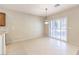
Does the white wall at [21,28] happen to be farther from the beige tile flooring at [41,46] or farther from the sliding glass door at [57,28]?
the sliding glass door at [57,28]

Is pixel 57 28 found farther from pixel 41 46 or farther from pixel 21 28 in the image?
pixel 41 46

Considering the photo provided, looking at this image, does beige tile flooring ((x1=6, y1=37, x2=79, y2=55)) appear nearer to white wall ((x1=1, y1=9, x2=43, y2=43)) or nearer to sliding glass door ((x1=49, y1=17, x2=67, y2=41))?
white wall ((x1=1, y1=9, x2=43, y2=43))

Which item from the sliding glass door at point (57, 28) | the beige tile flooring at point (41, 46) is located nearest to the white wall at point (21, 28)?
the beige tile flooring at point (41, 46)

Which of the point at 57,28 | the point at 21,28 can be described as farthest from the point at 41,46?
the point at 57,28

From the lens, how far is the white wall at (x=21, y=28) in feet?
4.38

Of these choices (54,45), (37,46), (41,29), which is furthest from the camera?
(37,46)

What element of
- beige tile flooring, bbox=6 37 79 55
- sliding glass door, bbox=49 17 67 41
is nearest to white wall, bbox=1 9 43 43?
beige tile flooring, bbox=6 37 79 55

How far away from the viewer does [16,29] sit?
138 cm

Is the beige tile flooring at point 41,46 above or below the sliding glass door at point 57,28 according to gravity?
below
